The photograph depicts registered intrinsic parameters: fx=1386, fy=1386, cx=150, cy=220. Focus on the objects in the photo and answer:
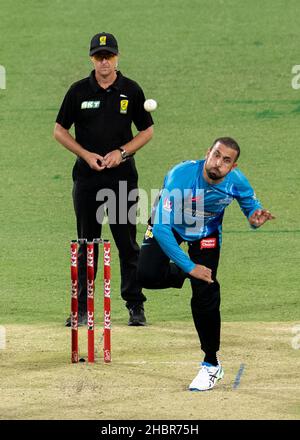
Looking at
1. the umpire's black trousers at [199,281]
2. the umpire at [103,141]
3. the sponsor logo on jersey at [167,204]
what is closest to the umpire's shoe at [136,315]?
the umpire at [103,141]

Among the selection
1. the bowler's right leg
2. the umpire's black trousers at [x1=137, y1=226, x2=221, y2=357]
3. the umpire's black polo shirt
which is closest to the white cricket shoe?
the umpire's black trousers at [x1=137, y1=226, x2=221, y2=357]

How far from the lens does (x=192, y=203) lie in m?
9.28

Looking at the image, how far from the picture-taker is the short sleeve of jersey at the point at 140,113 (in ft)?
37.7

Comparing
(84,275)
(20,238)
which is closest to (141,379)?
(84,275)

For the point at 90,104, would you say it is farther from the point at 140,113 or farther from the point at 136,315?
the point at 136,315

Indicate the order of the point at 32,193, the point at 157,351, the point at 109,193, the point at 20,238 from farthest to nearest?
the point at 32,193 < the point at 20,238 < the point at 109,193 < the point at 157,351

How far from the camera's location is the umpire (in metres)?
11.3

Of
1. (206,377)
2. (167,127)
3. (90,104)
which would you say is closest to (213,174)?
(206,377)

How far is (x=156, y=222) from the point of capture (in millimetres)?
9195

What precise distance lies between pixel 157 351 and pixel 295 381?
1.45 m

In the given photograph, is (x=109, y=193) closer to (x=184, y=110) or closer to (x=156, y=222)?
(x=156, y=222)

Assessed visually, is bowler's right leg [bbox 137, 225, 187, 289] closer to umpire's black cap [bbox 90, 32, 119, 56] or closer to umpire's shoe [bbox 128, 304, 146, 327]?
umpire's shoe [bbox 128, 304, 146, 327]

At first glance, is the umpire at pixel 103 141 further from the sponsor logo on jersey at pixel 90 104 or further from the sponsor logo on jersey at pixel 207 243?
the sponsor logo on jersey at pixel 207 243

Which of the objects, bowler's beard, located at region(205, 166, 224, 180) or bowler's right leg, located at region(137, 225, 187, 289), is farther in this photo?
bowler's right leg, located at region(137, 225, 187, 289)
